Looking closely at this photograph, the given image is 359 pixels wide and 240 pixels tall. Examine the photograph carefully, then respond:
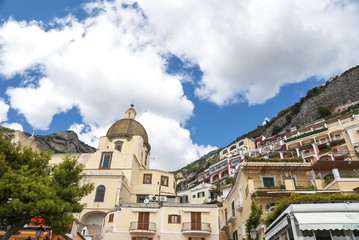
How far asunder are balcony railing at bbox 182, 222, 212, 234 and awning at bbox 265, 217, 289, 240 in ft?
40.1

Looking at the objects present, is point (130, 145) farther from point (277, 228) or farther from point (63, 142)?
point (63, 142)

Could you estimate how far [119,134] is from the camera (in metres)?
49.8

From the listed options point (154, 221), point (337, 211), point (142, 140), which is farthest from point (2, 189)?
point (142, 140)

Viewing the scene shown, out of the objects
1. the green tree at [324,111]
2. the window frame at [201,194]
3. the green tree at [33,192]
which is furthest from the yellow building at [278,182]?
the green tree at [324,111]

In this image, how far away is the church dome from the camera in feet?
163

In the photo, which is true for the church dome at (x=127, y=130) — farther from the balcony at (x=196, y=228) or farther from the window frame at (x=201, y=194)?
the balcony at (x=196, y=228)

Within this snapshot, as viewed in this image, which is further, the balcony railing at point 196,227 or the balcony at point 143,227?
the balcony at point 143,227

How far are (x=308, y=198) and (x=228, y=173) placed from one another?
170ft

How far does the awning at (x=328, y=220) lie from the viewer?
441 inches

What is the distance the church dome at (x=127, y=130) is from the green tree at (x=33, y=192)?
33.4m

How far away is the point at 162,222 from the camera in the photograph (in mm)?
27609

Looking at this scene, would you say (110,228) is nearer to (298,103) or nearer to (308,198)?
(308,198)

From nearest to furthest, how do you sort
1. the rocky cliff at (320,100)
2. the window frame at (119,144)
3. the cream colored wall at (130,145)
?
the cream colored wall at (130,145)
the window frame at (119,144)
the rocky cliff at (320,100)

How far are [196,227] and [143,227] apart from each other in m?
5.18
